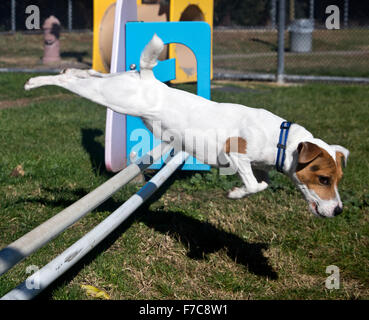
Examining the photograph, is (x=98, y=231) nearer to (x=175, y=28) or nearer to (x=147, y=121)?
(x=147, y=121)

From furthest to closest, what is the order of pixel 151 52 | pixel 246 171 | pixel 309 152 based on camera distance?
pixel 151 52 → pixel 246 171 → pixel 309 152

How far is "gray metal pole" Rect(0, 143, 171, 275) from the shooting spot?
215 cm

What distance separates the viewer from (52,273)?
2.64m

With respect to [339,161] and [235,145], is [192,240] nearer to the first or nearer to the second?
[235,145]

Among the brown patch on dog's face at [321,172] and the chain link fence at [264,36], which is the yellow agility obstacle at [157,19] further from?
the brown patch on dog's face at [321,172]

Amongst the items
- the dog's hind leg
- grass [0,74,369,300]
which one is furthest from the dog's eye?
the dog's hind leg

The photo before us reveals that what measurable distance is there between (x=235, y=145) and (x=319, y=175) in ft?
1.66

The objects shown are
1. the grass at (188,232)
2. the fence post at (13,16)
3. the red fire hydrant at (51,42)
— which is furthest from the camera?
the fence post at (13,16)

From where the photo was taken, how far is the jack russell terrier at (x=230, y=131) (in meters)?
2.99

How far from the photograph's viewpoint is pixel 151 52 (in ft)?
10.8

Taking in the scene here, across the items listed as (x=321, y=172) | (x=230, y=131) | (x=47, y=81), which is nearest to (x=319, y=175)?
(x=321, y=172)

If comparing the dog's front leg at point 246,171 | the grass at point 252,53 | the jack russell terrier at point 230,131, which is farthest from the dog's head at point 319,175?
the grass at point 252,53

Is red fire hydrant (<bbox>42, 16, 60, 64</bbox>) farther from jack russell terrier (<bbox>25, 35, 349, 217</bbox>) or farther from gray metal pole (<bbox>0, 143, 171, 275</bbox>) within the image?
gray metal pole (<bbox>0, 143, 171, 275</bbox>)

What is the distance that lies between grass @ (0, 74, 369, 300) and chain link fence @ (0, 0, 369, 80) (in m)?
7.46
